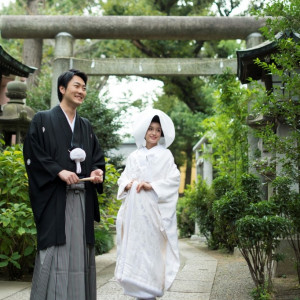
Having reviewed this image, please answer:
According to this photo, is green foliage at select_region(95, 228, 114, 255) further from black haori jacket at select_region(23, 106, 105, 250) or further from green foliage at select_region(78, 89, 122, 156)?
black haori jacket at select_region(23, 106, 105, 250)

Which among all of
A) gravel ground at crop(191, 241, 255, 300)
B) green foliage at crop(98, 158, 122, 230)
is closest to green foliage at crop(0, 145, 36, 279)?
green foliage at crop(98, 158, 122, 230)

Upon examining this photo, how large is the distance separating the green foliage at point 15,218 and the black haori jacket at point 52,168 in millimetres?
1916

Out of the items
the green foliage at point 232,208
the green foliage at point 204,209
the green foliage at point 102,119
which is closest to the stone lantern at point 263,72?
the green foliage at point 232,208

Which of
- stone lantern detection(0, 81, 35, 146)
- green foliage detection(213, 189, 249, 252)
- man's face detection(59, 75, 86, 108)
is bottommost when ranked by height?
green foliage detection(213, 189, 249, 252)

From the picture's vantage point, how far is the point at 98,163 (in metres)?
4.25

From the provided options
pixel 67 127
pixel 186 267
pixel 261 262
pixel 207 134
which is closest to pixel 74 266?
pixel 67 127

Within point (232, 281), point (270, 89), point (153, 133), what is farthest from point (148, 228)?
point (270, 89)

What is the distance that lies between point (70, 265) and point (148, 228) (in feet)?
3.08

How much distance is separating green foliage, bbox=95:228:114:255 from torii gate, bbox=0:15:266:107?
3277mm

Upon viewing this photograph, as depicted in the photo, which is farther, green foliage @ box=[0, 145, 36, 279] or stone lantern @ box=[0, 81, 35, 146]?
stone lantern @ box=[0, 81, 35, 146]

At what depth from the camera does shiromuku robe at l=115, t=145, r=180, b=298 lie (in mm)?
4332

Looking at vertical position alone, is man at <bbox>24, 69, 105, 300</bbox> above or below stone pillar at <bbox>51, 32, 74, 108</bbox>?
below

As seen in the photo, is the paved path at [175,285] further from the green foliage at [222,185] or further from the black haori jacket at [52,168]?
the black haori jacket at [52,168]

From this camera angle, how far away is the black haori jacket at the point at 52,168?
3799 mm
